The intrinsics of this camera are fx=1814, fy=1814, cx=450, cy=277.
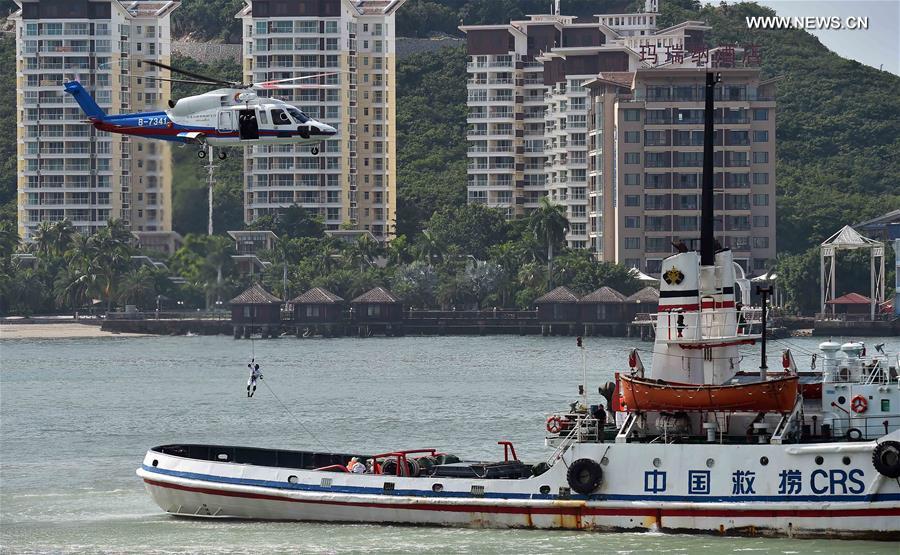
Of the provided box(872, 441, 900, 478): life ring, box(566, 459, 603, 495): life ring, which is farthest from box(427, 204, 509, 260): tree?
box(872, 441, 900, 478): life ring

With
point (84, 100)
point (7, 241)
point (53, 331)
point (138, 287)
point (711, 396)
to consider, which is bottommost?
point (53, 331)

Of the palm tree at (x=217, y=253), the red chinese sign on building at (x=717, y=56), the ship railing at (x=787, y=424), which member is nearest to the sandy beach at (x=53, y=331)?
the palm tree at (x=217, y=253)

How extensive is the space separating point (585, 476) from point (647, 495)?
4.73 feet

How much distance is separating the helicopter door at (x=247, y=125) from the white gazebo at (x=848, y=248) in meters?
101

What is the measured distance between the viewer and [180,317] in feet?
552

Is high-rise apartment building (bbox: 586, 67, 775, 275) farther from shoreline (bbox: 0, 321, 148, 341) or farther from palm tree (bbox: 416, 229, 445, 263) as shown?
shoreline (bbox: 0, 321, 148, 341)

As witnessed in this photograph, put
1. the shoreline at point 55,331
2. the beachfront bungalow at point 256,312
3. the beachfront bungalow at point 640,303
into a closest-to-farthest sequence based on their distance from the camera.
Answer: the beachfront bungalow at point 640,303
the beachfront bungalow at point 256,312
the shoreline at point 55,331

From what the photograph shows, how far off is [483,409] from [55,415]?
754 inches

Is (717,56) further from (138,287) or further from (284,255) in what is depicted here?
(138,287)

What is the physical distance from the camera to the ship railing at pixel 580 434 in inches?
1617

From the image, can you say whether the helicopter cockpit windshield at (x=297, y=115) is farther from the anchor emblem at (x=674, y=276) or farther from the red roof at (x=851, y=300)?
the red roof at (x=851, y=300)

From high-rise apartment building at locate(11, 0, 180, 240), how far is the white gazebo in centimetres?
7405

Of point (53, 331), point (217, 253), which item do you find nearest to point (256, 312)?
point (53, 331)

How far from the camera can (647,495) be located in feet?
132
